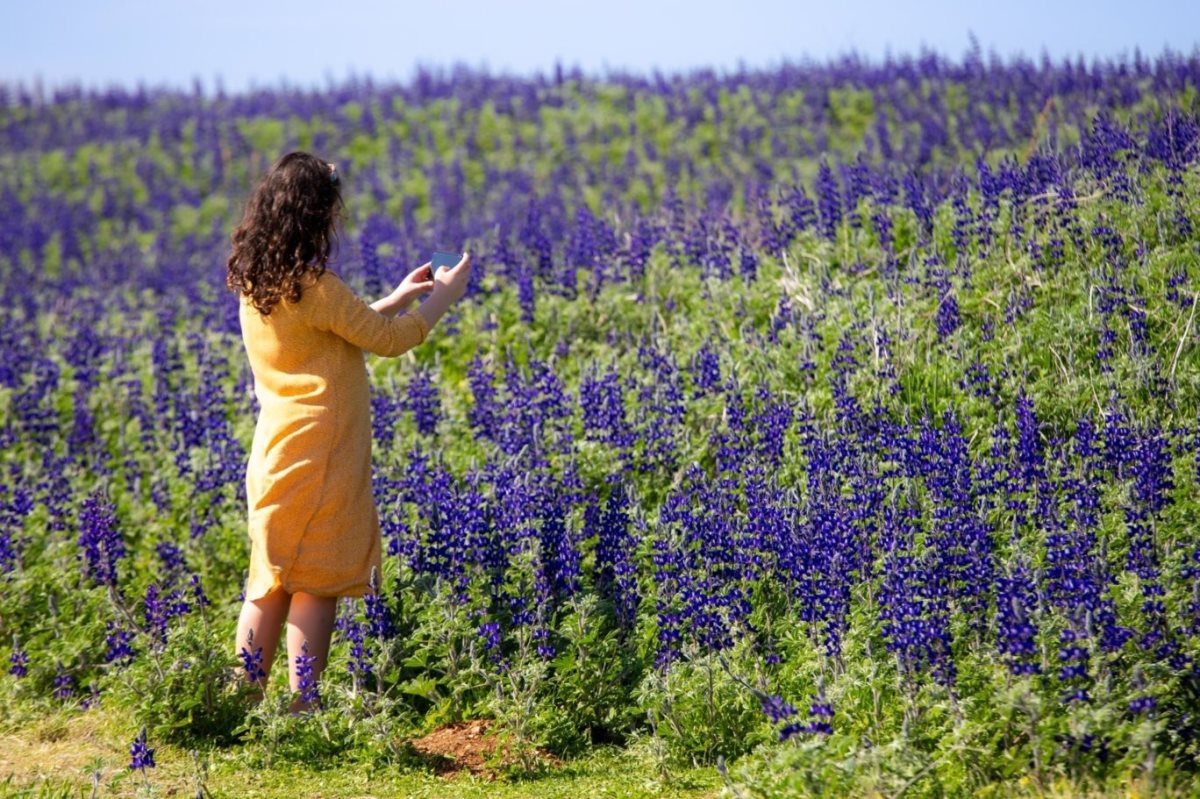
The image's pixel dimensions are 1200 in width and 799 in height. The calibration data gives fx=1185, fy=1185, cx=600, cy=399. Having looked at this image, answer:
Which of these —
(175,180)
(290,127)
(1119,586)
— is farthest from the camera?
(290,127)

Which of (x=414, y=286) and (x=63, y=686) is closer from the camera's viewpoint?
(x=414, y=286)

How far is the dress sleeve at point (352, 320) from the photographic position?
4715 mm

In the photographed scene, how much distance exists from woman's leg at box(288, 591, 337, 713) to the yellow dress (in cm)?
7

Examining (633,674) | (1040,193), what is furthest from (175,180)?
(633,674)

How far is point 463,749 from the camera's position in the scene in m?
4.74

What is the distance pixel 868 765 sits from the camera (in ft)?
11.7

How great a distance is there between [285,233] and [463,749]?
2175mm

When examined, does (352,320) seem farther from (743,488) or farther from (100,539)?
(743,488)

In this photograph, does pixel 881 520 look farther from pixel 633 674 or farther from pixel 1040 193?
pixel 1040 193

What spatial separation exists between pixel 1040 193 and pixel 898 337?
1.82 metres

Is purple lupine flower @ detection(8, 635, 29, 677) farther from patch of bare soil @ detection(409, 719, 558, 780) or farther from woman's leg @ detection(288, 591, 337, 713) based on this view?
patch of bare soil @ detection(409, 719, 558, 780)

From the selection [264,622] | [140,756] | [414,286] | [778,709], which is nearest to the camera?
[778,709]

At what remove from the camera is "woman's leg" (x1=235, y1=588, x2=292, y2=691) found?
4.90m

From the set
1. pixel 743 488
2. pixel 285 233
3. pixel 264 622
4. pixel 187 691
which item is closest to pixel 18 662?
pixel 187 691
